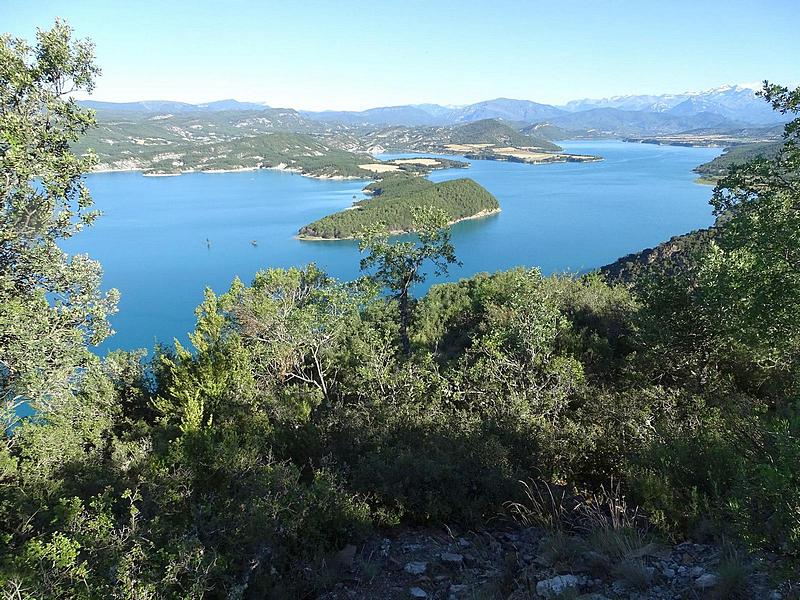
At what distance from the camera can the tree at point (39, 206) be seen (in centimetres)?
601

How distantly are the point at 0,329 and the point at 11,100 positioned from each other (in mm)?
3037

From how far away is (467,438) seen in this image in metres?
6.29

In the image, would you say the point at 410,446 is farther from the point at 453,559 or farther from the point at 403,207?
the point at 403,207

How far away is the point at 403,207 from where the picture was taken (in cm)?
7819

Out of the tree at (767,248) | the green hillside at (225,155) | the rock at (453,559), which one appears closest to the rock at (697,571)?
the rock at (453,559)

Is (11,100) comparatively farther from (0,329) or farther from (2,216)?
(0,329)

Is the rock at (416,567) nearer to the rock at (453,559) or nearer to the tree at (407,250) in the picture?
the rock at (453,559)

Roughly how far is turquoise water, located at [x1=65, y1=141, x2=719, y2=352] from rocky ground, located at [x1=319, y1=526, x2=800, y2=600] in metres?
39.6

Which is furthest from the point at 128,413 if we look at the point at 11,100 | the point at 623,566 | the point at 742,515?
the point at 742,515

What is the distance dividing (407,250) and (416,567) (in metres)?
8.54

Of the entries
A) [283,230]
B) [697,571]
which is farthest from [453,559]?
[283,230]

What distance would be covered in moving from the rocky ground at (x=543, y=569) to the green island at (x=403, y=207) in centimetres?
6124

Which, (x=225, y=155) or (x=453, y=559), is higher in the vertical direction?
(x=225, y=155)

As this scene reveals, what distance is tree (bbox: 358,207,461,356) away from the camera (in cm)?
1180
